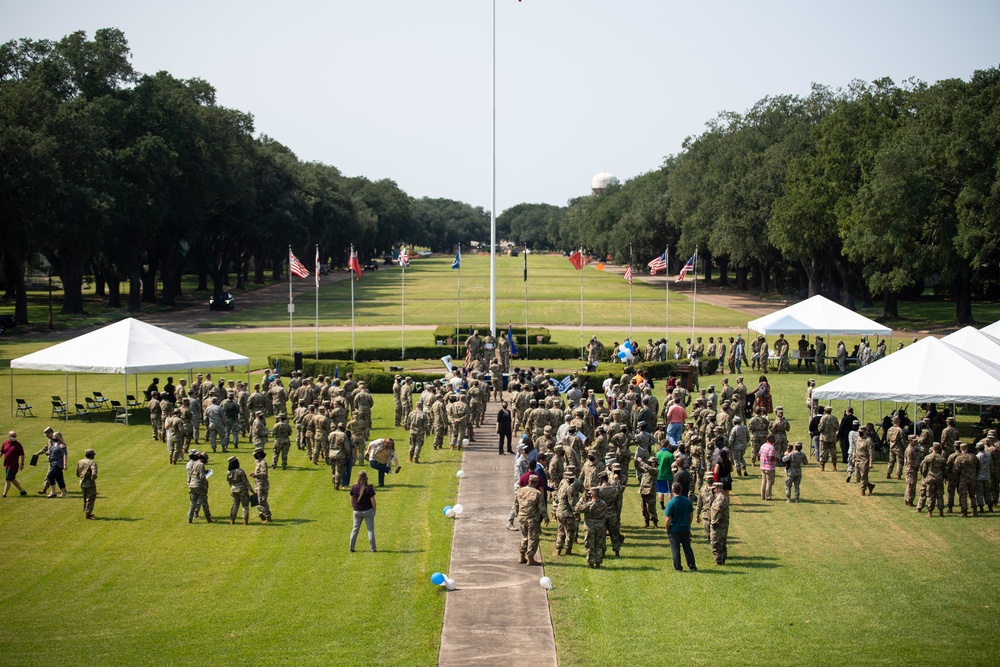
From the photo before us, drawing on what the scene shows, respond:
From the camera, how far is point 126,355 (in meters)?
28.4

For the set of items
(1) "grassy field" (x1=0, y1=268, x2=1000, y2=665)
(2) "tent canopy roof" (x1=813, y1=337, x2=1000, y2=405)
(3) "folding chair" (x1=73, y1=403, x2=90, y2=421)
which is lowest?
(1) "grassy field" (x1=0, y1=268, x2=1000, y2=665)

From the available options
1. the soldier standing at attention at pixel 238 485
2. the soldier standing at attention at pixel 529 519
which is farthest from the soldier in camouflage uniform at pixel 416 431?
the soldier standing at attention at pixel 529 519

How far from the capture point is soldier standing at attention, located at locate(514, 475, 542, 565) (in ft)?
50.4

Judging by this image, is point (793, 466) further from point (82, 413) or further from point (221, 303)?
point (221, 303)

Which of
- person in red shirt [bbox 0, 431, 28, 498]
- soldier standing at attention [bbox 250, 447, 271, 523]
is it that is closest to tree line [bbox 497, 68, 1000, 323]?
soldier standing at attention [bbox 250, 447, 271, 523]

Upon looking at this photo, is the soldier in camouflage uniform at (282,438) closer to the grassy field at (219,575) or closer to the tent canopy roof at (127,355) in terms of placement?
the grassy field at (219,575)

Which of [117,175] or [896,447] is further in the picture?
[117,175]

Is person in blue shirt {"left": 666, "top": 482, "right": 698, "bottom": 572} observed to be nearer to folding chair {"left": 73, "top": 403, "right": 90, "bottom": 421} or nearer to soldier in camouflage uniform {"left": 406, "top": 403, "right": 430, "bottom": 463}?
soldier in camouflage uniform {"left": 406, "top": 403, "right": 430, "bottom": 463}

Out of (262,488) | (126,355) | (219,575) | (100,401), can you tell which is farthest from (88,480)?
(100,401)

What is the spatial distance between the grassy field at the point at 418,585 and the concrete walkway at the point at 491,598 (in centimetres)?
23

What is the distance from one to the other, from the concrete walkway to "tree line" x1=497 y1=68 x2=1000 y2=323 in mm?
37802

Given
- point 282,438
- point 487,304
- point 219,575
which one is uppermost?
point 487,304

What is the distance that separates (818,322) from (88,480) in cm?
2634

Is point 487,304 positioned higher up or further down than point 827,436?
higher up
